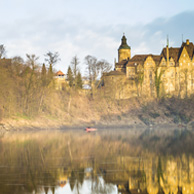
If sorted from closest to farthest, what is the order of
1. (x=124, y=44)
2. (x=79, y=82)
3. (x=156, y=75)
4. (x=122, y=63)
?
(x=79, y=82) < (x=156, y=75) < (x=122, y=63) < (x=124, y=44)

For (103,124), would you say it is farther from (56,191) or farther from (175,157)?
(56,191)

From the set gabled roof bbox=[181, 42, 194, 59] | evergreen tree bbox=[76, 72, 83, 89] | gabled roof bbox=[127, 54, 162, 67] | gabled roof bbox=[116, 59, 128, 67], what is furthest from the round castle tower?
evergreen tree bbox=[76, 72, 83, 89]

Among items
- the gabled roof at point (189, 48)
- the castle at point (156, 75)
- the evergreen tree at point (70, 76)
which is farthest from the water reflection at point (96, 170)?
the gabled roof at point (189, 48)

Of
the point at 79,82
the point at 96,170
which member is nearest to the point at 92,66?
the point at 79,82

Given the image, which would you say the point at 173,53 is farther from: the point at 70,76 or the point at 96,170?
the point at 96,170

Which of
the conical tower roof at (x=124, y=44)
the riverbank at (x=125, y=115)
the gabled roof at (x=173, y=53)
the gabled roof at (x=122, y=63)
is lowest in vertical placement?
the riverbank at (x=125, y=115)

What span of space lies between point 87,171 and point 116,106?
68.1 meters

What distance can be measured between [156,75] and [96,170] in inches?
3213

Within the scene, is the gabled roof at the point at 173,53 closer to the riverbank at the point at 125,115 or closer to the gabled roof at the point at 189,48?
the gabled roof at the point at 189,48

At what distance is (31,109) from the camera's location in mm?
78500

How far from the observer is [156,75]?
106m

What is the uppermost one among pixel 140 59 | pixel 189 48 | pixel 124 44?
pixel 124 44

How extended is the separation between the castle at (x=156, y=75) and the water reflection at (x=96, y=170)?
63371mm

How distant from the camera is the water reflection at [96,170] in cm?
2180
